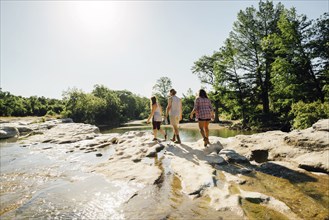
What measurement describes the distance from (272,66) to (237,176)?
26.9 meters

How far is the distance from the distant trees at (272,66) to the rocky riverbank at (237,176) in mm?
17300

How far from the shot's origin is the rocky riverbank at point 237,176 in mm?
3518

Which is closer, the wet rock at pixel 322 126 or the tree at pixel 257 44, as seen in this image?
the wet rock at pixel 322 126

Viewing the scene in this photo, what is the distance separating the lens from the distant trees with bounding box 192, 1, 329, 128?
23.8 m

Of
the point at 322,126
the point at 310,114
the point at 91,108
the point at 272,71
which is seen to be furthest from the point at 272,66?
the point at 91,108

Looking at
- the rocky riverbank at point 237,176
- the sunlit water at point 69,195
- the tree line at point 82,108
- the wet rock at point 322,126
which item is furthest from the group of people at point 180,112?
the tree line at point 82,108

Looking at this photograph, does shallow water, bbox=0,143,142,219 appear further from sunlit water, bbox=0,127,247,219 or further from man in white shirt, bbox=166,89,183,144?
man in white shirt, bbox=166,89,183,144

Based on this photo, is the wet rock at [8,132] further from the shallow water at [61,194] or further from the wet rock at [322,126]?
the wet rock at [322,126]

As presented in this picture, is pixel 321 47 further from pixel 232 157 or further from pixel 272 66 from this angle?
pixel 232 157

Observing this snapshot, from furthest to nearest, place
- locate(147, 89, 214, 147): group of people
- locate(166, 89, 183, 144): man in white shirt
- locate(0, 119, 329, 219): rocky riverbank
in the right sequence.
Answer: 1. locate(166, 89, 183, 144): man in white shirt
2. locate(147, 89, 214, 147): group of people
3. locate(0, 119, 329, 219): rocky riverbank

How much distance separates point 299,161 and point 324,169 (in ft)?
2.26

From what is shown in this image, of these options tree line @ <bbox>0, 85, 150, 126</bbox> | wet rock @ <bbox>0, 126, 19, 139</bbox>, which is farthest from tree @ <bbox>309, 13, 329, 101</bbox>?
tree line @ <bbox>0, 85, 150, 126</bbox>

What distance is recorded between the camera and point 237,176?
16.6 ft

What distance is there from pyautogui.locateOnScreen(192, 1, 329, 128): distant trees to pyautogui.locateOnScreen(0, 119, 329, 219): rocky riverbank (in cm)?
1730
